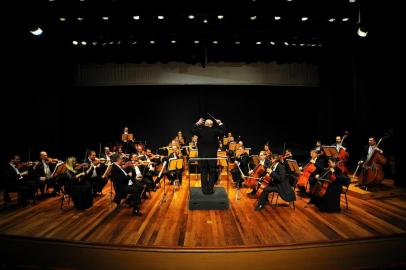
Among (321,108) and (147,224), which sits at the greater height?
(321,108)

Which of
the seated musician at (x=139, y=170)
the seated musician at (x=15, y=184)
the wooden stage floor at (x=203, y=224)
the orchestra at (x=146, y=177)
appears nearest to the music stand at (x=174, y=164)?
the orchestra at (x=146, y=177)

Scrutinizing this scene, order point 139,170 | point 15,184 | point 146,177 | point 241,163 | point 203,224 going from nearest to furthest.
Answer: point 203,224 < point 15,184 < point 139,170 < point 146,177 < point 241,163

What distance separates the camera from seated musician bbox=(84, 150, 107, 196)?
641 centimetres

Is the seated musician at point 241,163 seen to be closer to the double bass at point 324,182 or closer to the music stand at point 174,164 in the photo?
the music stand at point 174,164

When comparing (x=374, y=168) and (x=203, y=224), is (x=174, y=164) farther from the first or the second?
(x=374, y=168)

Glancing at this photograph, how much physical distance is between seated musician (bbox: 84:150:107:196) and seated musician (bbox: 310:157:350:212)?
4814 millimetres

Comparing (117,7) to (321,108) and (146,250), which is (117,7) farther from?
(321,108)

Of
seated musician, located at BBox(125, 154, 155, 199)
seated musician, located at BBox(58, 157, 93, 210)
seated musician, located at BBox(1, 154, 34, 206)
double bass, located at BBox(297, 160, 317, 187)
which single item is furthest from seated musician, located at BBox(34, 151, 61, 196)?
double bass, located at BBox(297, 160, 317, 187)

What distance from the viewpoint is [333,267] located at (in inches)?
119

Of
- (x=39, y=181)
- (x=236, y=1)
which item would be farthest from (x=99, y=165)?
(x=236, y=1)

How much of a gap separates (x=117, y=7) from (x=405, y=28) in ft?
20.6

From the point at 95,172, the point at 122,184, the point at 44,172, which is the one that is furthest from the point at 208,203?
Result: the point at 44,172

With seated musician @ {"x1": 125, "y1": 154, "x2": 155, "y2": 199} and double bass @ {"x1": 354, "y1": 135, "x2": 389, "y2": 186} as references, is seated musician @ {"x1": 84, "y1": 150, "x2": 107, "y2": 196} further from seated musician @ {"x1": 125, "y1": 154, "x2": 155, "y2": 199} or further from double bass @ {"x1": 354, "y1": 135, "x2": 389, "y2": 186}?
double bass @ {"x1": 354, "y1": 135, "x2": 389, "y2": 186}

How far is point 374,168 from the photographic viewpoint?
21.6 ft
